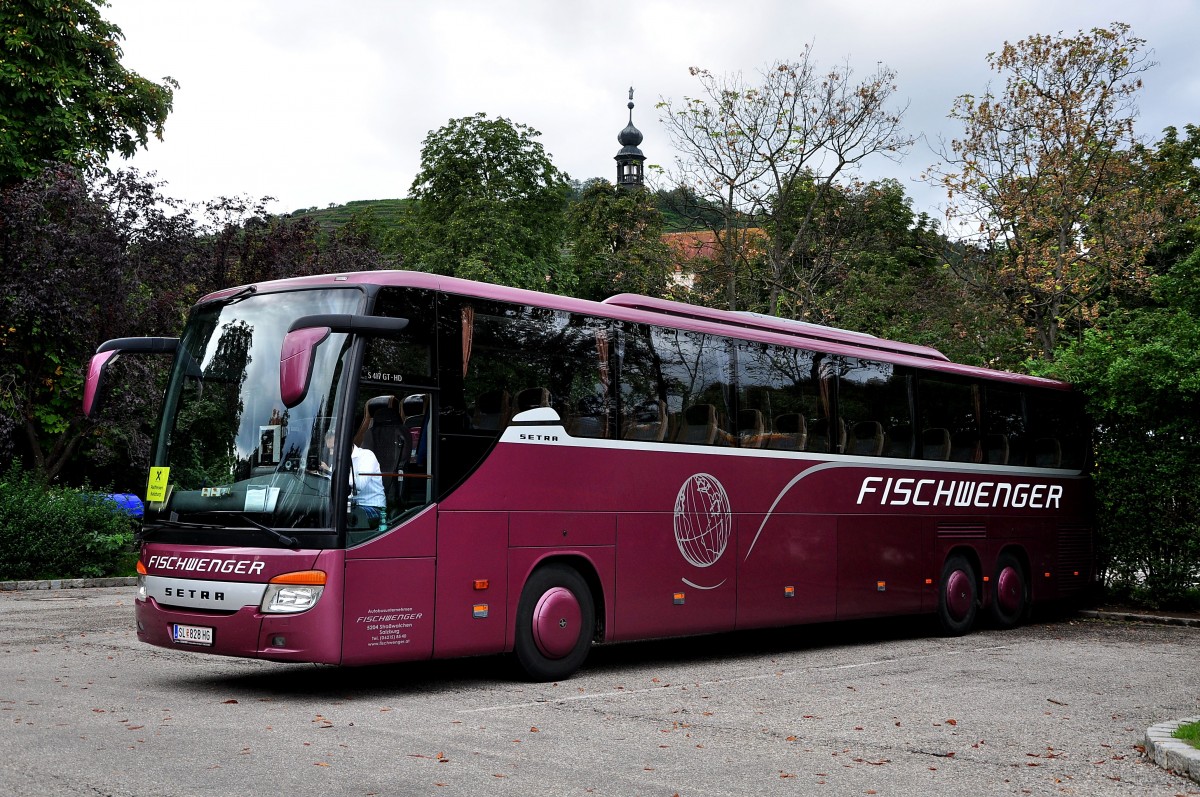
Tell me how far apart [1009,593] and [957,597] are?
4.97 ft

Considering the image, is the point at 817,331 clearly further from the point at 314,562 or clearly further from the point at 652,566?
the point at 314,562

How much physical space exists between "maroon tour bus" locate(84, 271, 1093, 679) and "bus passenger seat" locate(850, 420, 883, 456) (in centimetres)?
4

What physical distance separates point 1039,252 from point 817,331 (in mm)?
15077

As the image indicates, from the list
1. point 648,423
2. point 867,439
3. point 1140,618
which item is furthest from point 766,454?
point 1140,618

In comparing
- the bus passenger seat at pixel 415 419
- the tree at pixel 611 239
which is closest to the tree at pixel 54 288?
the bus passenger seat at pixel 415 419

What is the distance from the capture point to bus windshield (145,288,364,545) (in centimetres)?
1011

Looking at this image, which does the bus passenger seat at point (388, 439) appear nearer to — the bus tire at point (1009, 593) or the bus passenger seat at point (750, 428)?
the bus passenger seat at point (750, 428)

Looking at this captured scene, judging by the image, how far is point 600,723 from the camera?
955 centimetres

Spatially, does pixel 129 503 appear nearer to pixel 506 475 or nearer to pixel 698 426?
pixel 698 426

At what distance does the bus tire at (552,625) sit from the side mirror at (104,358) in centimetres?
390

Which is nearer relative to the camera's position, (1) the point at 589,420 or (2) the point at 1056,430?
(1) the point at 589,420

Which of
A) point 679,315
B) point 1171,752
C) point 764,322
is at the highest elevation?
point 764,322

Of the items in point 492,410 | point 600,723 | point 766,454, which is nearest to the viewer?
point 600,723

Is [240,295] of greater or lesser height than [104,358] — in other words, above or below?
above
